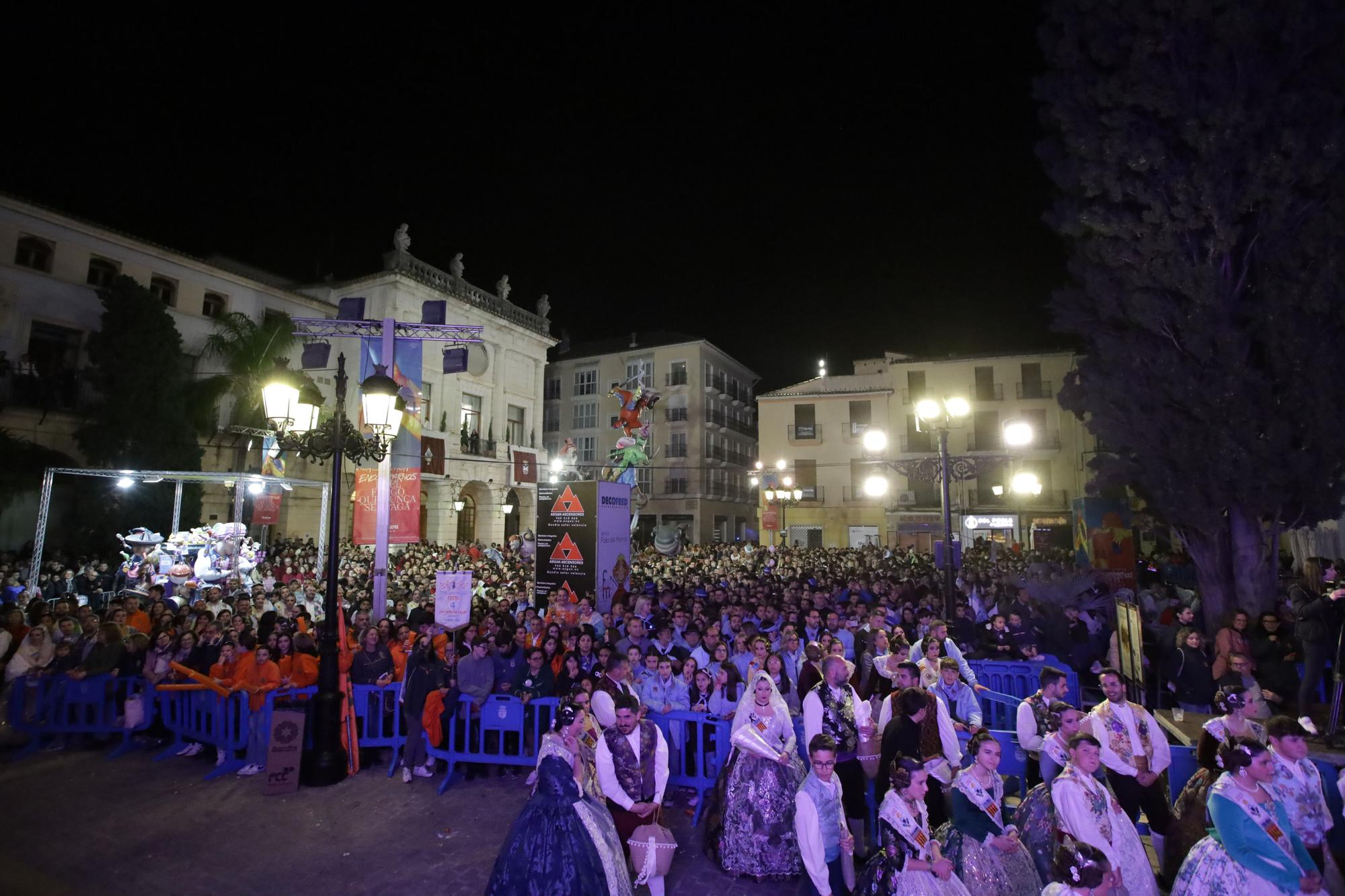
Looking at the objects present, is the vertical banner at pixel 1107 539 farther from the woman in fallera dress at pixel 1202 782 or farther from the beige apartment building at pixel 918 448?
the woman in fallera dress at pixel 1202 782

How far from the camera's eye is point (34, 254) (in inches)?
821

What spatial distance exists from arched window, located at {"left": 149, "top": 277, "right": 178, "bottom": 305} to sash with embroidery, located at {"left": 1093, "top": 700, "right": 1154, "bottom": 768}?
29.0 meters

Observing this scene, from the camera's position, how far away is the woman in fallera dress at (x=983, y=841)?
405cm

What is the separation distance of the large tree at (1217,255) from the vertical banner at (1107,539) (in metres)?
2.33

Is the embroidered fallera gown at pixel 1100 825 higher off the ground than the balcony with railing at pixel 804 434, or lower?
lower

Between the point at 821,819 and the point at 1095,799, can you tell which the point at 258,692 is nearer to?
the point at 821,819

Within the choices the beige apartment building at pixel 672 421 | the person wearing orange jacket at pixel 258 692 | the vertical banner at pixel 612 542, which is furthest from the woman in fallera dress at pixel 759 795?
the beige apartment building at pixel 672 421

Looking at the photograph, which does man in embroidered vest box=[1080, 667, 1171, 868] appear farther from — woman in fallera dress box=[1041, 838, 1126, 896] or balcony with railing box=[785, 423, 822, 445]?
balcony with railing box=[785, 423, 822, 445]

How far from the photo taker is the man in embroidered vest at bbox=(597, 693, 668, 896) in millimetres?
4941

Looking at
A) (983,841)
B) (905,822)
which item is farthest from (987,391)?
(905,822)

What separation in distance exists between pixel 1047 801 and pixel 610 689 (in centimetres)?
350

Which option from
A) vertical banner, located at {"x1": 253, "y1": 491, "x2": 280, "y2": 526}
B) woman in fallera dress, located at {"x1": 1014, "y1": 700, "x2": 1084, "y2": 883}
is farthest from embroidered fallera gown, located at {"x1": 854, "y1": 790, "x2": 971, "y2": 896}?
vertical banner, located at {"x1": 253, "y1": 491, "x2": 280, "y2": 526}

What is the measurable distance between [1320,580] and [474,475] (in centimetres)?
2872

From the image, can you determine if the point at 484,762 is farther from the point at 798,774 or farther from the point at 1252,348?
the point at 1252,348
